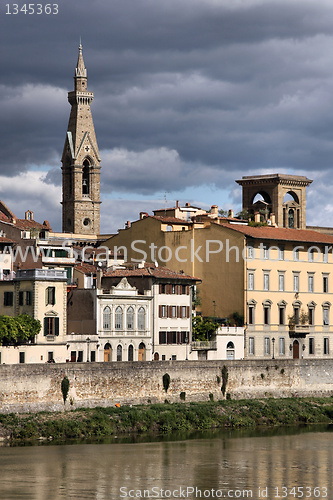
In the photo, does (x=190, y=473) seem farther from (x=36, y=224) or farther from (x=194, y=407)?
(x=36, y=224)

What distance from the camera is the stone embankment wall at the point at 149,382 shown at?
61.3m

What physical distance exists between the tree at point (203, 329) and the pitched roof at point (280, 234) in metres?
7.92

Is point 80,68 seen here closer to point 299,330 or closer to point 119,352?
point 299,330

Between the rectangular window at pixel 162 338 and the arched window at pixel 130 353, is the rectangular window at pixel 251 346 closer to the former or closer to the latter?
the rectangular window at pixel 162 338

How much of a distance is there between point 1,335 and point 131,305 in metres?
12.5

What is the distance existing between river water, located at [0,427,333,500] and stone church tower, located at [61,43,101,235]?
79.2 m

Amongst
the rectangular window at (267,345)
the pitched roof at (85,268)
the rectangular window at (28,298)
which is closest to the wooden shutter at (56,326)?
the rectangular window at (28,298)

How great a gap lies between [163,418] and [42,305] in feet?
33.6

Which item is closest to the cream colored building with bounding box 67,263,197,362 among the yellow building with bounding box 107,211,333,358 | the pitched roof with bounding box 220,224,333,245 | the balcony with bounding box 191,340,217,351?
the balcony with bounding box 191,340,217,351

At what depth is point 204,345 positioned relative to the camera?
8131cm

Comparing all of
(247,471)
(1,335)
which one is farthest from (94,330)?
(247,471)

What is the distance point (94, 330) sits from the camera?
74.0 metres

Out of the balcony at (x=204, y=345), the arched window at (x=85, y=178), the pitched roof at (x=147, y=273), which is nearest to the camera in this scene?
the pitched roof at (x=147, y=273)

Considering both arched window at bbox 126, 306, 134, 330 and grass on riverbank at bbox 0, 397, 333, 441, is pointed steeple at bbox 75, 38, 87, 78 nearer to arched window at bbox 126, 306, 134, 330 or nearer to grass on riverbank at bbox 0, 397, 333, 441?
arched window at bbox 126, 306, 134, 330
